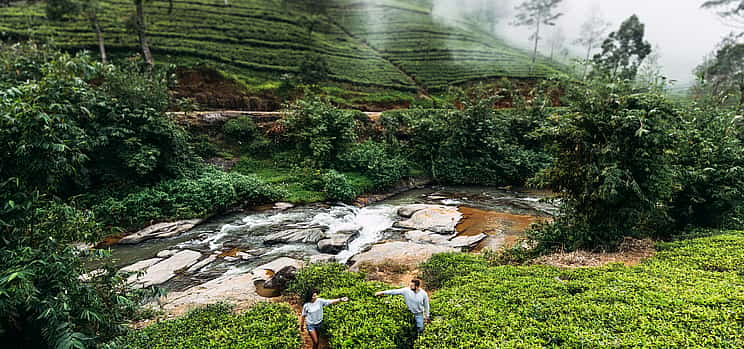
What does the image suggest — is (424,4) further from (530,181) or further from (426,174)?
(530,181)

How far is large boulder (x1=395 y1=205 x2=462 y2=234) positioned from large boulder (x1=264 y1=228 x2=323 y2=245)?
3.48 metres

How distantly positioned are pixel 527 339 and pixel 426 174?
17147 millimetres

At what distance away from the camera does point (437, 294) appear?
6.88 m

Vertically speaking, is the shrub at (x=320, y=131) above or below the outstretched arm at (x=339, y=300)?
above

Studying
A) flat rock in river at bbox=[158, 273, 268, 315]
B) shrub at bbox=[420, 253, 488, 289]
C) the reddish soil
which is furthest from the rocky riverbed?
the reddish soil

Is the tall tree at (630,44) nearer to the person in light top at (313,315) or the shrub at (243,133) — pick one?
the shrub at (243,133)

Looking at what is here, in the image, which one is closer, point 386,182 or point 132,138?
point 132,138

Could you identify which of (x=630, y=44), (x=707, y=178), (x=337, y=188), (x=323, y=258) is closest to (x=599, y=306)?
(x=323, y=258)

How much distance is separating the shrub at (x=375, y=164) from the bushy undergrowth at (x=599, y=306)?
11.7 m

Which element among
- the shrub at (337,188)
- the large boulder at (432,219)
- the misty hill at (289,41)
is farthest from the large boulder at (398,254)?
the misty hill at (289,41)

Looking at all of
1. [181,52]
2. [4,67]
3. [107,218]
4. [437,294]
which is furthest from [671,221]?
[181,52]

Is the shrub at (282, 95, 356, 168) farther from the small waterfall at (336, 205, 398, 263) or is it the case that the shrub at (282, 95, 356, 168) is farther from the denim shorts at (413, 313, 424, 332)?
the denim shorts at (413, 313, 424, 332)

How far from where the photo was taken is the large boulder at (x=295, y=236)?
11727 millimetres

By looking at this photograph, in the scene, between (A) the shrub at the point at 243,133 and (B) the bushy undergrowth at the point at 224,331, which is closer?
(B) the bushy undergrowth at the point at 224,331
